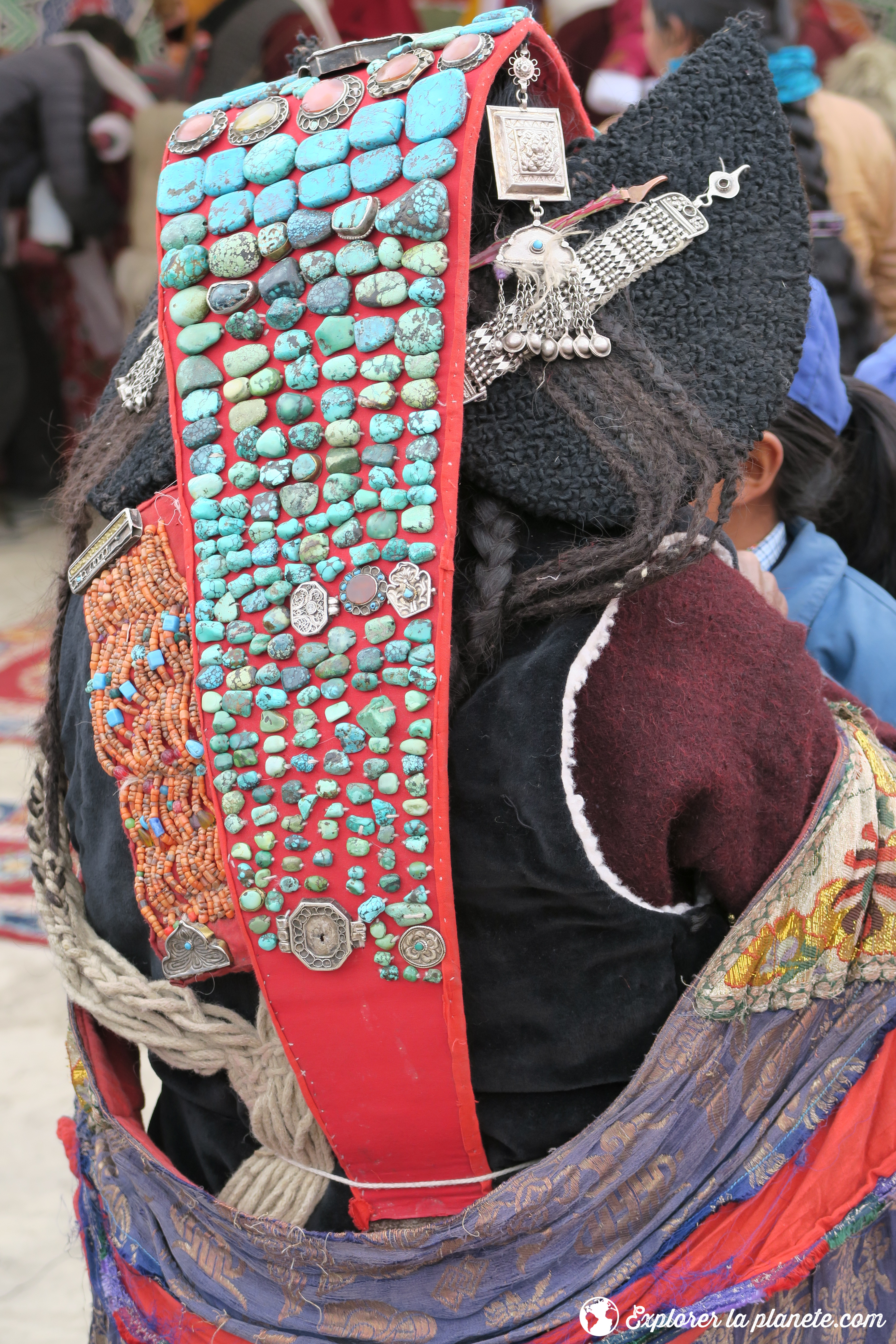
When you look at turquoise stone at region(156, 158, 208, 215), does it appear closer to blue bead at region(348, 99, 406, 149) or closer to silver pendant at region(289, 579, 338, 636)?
blue bead at region(348, 99, 406, 149)

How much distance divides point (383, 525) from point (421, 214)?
217mm

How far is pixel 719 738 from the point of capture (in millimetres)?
836

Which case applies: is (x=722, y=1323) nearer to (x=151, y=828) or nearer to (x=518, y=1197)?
(x=518, y=1197)

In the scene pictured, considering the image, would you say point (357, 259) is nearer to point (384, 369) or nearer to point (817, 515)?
point (384, 369)

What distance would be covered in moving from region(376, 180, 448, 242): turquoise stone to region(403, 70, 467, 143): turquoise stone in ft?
0.13

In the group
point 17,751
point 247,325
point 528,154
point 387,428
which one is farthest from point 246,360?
point 17,751

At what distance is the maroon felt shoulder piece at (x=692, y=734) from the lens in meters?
0.82

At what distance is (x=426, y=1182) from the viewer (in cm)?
96

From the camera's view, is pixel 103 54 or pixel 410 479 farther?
pixel 103 54

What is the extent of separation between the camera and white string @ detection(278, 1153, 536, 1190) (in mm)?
957

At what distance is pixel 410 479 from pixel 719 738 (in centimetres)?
30

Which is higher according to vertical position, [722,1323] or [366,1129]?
[366,1129]

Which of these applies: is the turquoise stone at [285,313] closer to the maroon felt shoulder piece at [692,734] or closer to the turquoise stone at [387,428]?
the turquoise stone at [387,428]

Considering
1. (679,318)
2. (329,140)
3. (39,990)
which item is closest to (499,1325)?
(679,318)
